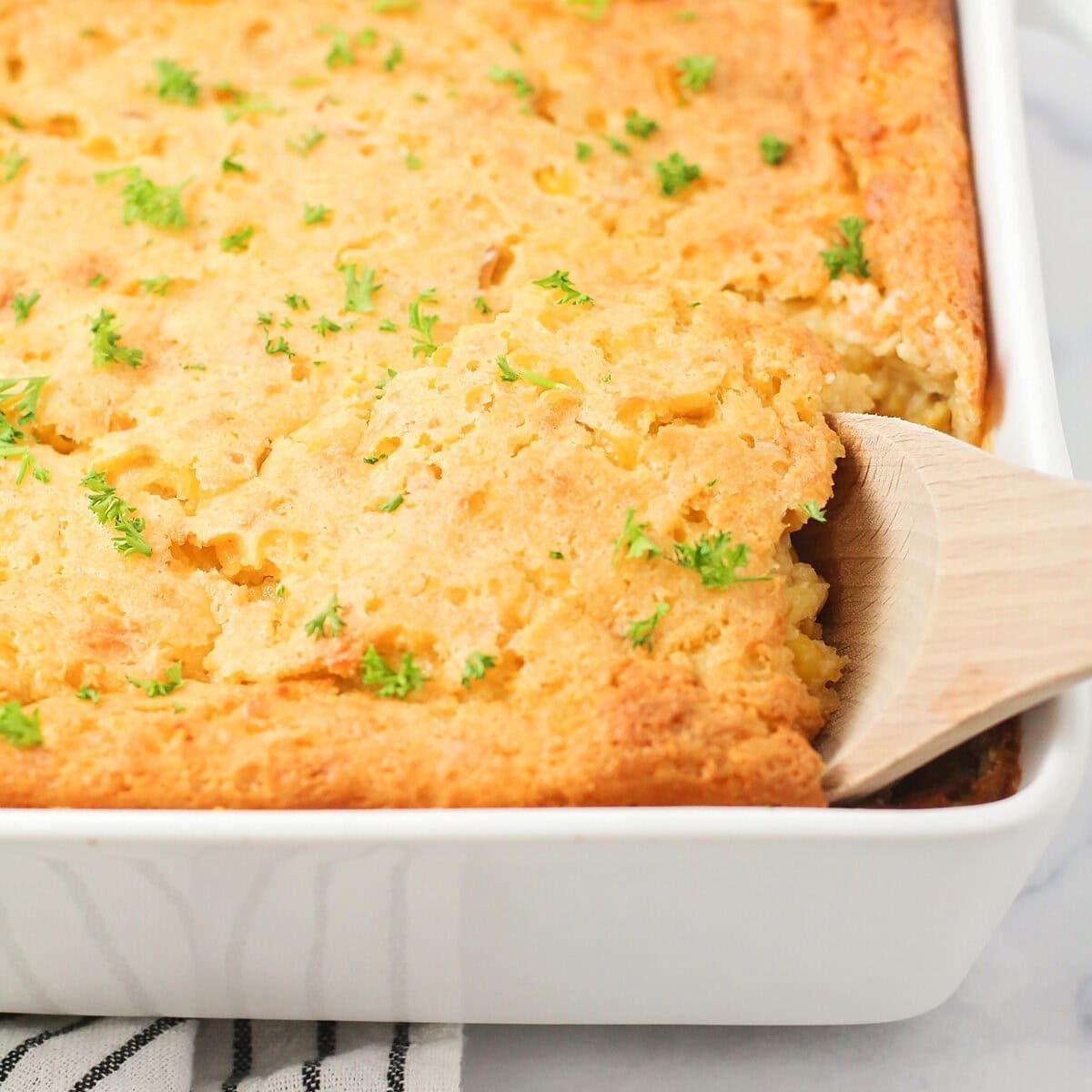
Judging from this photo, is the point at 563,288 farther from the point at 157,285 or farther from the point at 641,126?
the point at 157,285

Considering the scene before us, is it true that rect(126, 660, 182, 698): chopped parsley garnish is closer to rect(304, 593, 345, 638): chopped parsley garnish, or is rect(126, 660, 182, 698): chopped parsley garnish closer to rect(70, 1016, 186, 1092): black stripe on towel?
rect(304, 593, 345, 638): chopped parsley garnish

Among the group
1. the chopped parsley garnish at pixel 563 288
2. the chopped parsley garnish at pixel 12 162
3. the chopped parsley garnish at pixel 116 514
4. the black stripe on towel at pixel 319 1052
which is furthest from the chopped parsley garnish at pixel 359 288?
the black stripe on towel at pixel 319 1052

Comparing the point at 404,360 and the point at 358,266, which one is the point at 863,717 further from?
the point at 358,266

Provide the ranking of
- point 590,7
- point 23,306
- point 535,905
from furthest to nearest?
point 590,7 → point 23,306 → point 535,905

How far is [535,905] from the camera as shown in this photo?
6.40ft

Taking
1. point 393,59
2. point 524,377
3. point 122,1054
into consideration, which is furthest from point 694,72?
point 122,1054

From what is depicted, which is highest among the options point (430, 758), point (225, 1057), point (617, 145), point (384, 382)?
point (617, 145)

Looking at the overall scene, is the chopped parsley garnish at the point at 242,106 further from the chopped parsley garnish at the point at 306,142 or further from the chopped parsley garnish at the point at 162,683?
the chopped parsley garnish at the point at 162,683

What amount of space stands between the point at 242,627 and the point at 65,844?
17.8 inches

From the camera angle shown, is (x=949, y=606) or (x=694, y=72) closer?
(x=949, y=606)

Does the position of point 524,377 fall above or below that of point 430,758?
above

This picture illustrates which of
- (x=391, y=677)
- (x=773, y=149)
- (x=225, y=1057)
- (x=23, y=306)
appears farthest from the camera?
(x=773, y=149)

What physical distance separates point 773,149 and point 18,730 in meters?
1.79

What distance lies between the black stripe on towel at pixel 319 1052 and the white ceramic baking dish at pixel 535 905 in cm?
8
